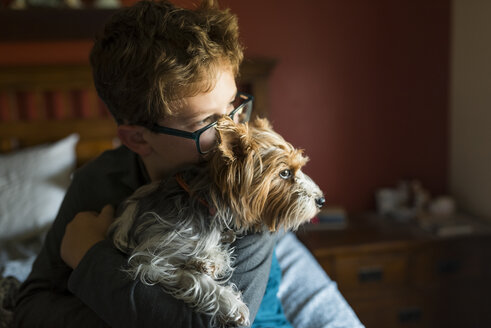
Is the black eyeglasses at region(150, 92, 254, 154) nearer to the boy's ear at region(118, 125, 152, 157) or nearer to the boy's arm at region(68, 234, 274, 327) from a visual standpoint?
the boy's ear at region(118, 125, 152, 157)

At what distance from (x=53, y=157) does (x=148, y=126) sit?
1.47 meters

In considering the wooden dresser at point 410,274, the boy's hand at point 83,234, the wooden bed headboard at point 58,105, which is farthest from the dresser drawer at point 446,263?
the boy's hand at point 83,234

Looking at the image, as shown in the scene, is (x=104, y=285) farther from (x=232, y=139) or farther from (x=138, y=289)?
(x=232, y=139)

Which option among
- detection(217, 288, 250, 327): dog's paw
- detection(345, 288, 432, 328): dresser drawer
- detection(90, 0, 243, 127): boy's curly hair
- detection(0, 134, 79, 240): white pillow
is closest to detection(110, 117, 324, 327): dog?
detection(217, 288, 250, 327): dog's paw

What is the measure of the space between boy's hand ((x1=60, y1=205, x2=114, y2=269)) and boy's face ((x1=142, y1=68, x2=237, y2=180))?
209 millimetres

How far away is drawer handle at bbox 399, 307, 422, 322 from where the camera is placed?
2.21 metres

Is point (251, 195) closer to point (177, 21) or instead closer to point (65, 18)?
point (177, 21)

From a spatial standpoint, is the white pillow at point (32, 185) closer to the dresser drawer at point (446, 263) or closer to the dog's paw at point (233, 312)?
the dog's paw at point (233, 312)

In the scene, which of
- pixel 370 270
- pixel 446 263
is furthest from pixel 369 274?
pixel 446 263

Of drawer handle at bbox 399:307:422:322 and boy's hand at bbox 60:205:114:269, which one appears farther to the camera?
drawer handle at bbox 399:307:422:322

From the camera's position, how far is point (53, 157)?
212 centimetres

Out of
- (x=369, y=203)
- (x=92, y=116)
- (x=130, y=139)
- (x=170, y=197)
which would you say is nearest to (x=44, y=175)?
(x=92, y=116)

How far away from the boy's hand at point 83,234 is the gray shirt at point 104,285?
0.04 meters

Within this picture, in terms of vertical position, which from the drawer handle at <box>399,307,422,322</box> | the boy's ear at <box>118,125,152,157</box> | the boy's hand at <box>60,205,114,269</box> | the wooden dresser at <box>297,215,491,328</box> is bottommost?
the drawer handle at <box>399,307,422,322</box>
